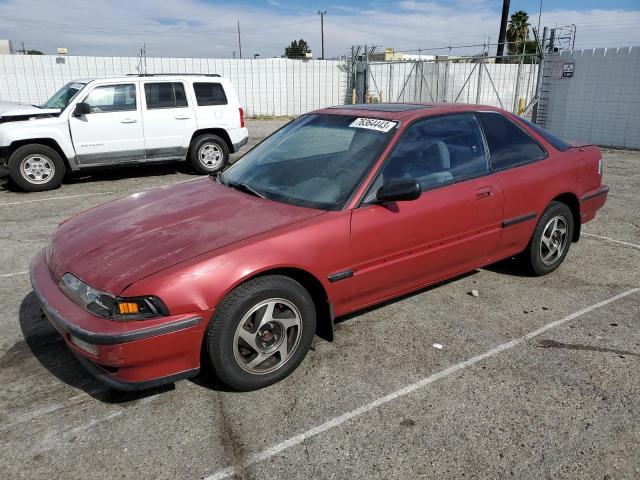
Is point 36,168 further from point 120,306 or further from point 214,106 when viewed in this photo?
point 120,306

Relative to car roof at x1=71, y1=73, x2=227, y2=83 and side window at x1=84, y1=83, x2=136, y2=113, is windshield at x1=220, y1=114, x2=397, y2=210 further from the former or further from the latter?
car roof at x1=71, y1=73, x2=227, y2=83

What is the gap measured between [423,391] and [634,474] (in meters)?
1.07

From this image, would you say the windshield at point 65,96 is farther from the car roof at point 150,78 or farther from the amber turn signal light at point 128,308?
the amber turn signal light at point 128,308

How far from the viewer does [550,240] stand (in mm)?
4594

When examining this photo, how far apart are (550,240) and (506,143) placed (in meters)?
1.04

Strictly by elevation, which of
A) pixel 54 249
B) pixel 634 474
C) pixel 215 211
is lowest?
pixel 634 474

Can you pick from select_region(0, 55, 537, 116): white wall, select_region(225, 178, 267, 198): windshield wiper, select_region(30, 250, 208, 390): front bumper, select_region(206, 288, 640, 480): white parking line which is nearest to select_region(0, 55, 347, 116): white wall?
select_region(0, 55, 537, 116): white wall

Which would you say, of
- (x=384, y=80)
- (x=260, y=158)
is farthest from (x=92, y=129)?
(x=384, y=80)

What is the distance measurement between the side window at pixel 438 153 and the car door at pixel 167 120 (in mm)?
6524

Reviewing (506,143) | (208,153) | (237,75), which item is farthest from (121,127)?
(237,75)

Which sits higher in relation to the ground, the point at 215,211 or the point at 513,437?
the point at 215,211

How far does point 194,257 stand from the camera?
2.74 meters

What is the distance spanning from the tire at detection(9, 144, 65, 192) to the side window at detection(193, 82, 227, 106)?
266 centimetres

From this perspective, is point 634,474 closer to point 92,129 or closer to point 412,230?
point 412,230
